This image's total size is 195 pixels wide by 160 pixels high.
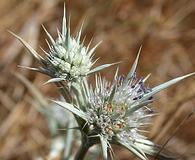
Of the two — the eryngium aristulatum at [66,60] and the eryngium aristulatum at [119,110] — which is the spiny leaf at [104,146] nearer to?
the eryngium aristulatum at [119,110]

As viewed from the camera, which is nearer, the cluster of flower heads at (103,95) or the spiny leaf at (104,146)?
the spiny leaf at (104,146)

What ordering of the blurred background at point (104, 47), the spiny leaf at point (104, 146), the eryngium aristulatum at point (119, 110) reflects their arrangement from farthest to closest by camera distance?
the blurred background at point (104, 47) → the eryngium aristulatum at point (119, 110) → the spiny leaf at point (104, 146)

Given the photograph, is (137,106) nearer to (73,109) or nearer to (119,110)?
(119,110)

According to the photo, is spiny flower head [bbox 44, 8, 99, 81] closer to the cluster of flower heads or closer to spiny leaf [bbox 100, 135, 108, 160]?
the cluster of flower heads

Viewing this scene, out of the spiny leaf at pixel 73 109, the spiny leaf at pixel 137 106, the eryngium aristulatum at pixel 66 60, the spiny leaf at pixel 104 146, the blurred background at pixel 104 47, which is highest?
the blurred background at pixel 104 47

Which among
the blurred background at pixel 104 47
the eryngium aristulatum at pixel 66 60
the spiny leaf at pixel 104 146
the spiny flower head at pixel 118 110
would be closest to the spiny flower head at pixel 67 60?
the eryngium aristulatum at pixel 66 60

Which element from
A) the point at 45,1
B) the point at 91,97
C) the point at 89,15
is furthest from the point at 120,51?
the point at 91,97

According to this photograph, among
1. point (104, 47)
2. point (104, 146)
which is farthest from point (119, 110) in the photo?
point (104, 47)

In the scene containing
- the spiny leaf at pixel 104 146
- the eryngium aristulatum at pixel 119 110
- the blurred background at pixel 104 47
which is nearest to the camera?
the spiny leaf at pixel 104 146
